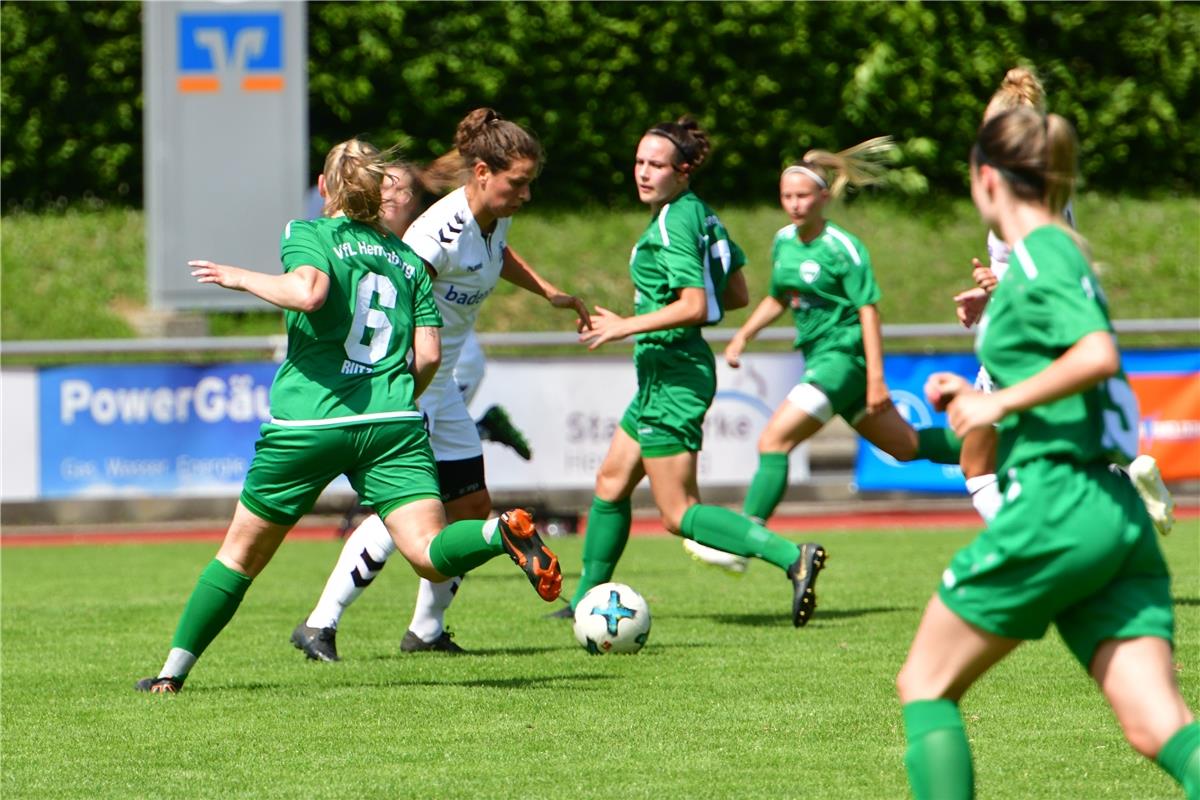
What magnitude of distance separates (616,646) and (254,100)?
1331 cm

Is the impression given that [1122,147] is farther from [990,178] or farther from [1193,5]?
[990,178]

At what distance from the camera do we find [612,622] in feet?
23.2

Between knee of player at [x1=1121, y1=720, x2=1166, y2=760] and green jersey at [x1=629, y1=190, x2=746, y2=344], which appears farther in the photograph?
green jersey at [x1=629, y1=190, x2=746, y2=344]

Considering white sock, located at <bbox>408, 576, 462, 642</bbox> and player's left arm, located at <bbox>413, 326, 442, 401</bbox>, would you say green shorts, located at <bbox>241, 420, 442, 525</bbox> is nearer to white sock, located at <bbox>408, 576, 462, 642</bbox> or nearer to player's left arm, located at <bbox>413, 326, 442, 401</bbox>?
player's left arm, located at <bbox>413, 326, 442, 401</bbox>

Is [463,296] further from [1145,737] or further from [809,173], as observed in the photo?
[1145,737]

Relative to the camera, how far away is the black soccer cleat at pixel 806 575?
7418 millimetres

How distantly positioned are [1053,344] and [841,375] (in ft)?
16.4

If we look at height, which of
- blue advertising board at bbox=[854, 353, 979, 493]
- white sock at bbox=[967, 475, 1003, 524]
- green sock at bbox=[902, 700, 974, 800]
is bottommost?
blue advertising board at bbox=[854, 353, 979, 493]

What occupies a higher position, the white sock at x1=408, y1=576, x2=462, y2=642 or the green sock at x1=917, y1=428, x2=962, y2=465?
the green sock at x1=917, y1=428, x2=962, y2=465

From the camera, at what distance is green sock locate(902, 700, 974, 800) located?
3625 mm

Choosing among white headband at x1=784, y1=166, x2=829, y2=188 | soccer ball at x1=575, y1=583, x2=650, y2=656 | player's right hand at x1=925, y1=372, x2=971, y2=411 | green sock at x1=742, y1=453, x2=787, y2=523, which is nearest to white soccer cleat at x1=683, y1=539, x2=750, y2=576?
green sock at x1=742, y1=453, x2=787, y2=523

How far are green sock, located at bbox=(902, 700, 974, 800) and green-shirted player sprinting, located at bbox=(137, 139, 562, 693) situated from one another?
2397 millimetres

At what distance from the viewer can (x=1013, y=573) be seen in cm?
355

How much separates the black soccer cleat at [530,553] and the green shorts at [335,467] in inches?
19.9
